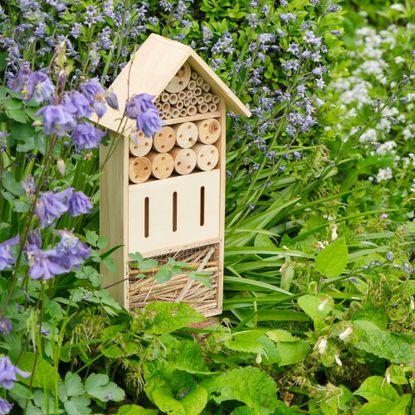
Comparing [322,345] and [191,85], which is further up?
[191,85]

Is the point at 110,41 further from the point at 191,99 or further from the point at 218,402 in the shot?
the point at 218,402

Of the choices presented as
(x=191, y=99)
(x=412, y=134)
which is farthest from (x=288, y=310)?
(x=412, y=134)

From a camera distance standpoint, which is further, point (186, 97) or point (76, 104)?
point (186, 97)

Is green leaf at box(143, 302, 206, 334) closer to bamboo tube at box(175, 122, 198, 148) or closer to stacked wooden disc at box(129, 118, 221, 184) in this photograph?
stacked wooden disc at box(129, 118, 221, 184)

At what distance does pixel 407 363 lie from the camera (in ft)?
9.61

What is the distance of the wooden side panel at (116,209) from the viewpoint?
9.19 ft

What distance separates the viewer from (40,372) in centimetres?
248

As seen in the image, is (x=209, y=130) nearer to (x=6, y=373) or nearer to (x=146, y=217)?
(x=146, y=217)

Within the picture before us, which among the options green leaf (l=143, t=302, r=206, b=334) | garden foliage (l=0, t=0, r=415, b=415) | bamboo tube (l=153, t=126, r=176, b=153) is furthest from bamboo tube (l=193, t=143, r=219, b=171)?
green leaf (l=143, t=302, r=206, b=334)

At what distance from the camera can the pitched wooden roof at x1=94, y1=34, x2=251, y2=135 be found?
275cm

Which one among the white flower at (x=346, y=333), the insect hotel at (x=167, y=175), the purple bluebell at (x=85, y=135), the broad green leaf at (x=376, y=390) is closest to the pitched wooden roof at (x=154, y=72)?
→ the insect hotel at (x=167, y=175)

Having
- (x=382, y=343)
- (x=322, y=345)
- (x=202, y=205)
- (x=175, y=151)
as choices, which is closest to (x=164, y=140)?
(x=175, y=151)

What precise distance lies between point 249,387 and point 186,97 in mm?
923

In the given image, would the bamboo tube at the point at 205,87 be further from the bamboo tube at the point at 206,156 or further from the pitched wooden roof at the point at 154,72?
the bamboo tube at the point at 206,156
